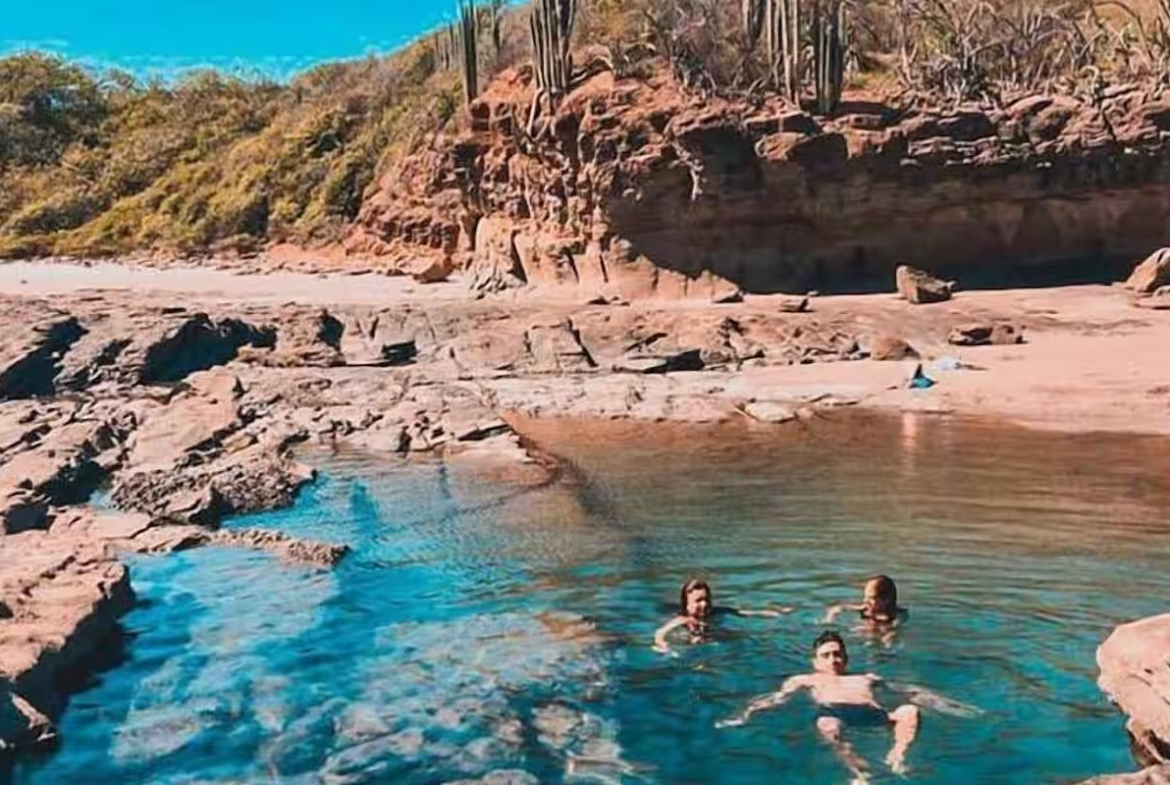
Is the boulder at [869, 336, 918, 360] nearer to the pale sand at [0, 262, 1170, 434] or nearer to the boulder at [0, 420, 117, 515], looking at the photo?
the pale sand at [0, 262, 1170, 434]

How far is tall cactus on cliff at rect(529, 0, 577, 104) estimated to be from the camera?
91.6ft

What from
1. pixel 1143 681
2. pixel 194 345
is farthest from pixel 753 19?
pixel 1143 681

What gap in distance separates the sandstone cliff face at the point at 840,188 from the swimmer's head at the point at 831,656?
17.6 m

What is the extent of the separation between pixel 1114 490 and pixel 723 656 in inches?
260

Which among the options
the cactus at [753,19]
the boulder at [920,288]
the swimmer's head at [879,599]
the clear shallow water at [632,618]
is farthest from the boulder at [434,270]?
the swimmer's head at [879,599]

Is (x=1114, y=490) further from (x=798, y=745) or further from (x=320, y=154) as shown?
(x=320, y=154)

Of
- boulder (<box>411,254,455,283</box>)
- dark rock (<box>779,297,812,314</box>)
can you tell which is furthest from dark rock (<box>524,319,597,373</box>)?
boulder (<box>411,254,455,283</box>)

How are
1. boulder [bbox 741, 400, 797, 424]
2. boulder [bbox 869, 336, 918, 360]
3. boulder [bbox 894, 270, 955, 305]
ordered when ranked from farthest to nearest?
boulder [bbox 894, 270, 955, 305], boulder [bbox 869, 336, 918, 360], boulder [bbox 741, 400, 797, 424]

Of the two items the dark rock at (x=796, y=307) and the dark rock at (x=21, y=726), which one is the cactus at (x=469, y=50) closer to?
the dark rock at (x=796, y=307)

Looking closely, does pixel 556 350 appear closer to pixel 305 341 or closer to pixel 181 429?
pixel 305 341

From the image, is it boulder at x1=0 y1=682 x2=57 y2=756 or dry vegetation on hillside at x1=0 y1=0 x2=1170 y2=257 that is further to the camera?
dry vegetation on hillside at x1=0 y1=0 x2=1170 y2=257

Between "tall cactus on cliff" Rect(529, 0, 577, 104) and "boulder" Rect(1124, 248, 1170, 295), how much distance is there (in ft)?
40.4

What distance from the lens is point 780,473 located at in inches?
606

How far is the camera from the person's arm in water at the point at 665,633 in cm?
965
